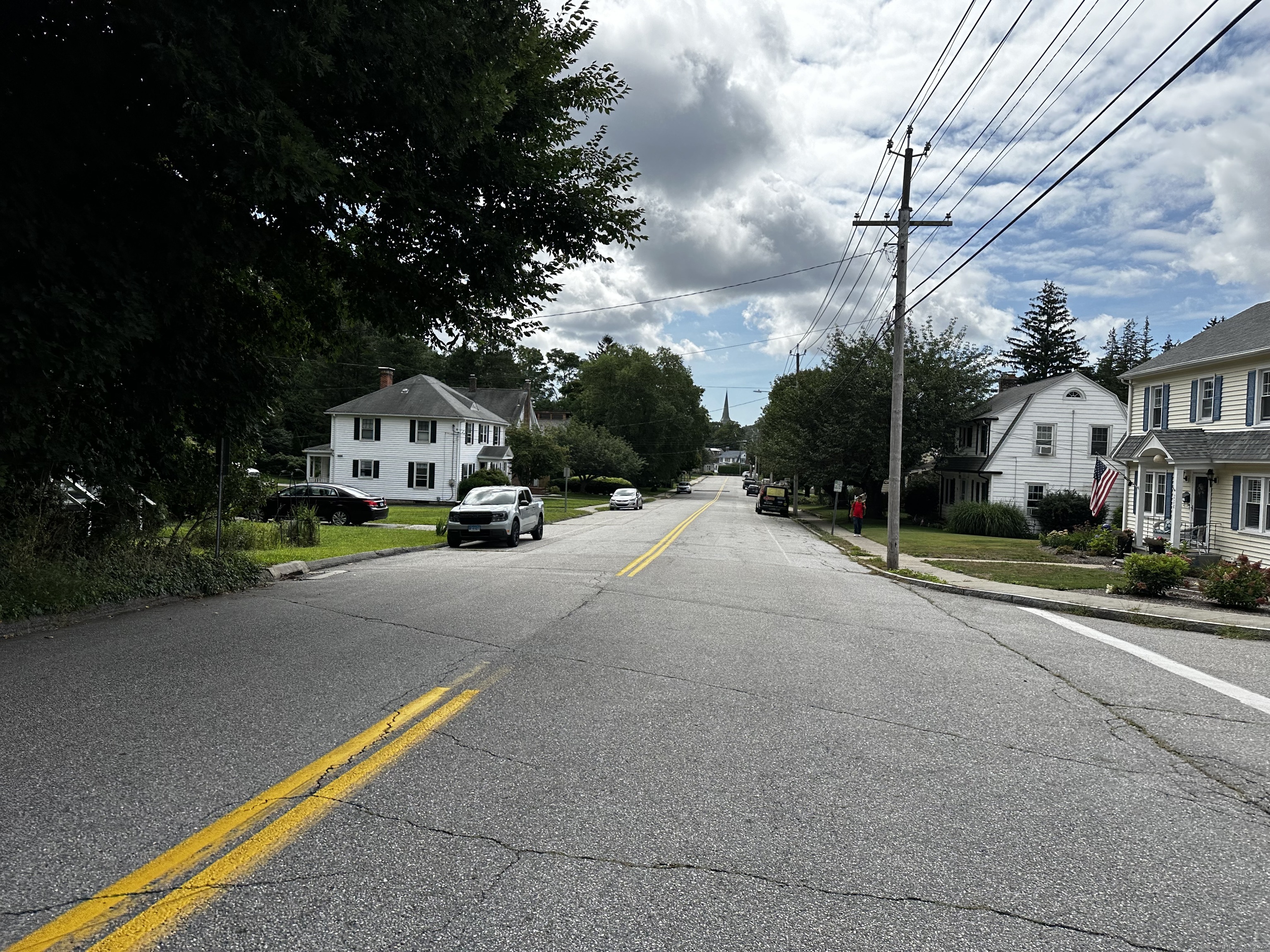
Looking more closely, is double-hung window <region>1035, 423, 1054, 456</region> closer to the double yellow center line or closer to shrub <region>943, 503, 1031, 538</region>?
shrub <region>943, 503, 1031, 538</region>

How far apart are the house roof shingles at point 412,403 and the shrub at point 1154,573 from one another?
38.7 meters

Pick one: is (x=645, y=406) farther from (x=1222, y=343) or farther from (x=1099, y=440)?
(x=1222, y=343)

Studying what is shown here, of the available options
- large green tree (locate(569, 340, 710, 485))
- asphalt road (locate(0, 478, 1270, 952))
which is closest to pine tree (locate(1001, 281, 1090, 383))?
large green tree (locate(569, 340, 710, 485))

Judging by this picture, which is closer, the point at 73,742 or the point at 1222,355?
the point at 73,742

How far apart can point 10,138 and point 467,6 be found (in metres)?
4.10

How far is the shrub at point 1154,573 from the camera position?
47.9 ft

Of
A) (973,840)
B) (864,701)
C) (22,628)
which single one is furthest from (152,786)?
(22,628)

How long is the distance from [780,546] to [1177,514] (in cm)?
1137

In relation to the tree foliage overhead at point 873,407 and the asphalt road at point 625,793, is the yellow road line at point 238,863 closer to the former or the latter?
the asphalt road at point 625,793

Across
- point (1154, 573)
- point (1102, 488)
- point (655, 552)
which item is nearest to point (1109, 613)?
point (1154, 573)

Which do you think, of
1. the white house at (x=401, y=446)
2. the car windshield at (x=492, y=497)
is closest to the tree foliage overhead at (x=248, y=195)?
the car windshield at (x=492, y=497)

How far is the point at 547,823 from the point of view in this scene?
389 cm

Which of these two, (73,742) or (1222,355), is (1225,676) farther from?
(1222,355)

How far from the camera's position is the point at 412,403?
160ft
